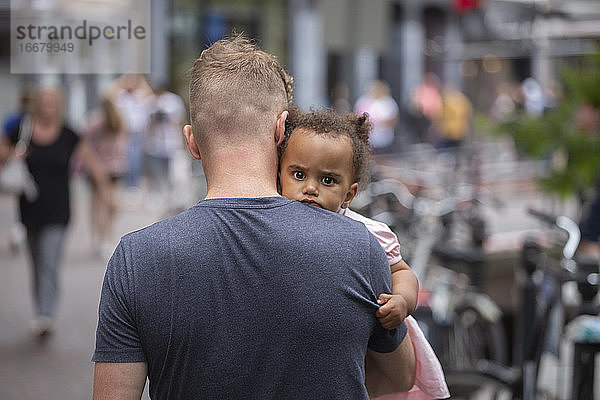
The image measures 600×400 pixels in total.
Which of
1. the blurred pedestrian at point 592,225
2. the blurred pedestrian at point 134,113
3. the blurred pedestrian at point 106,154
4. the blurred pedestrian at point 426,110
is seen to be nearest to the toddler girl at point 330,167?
the blurred pedestrian at point 592,225

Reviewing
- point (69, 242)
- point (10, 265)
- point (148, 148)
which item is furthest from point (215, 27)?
point (10, 265)

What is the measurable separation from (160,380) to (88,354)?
5145 mm

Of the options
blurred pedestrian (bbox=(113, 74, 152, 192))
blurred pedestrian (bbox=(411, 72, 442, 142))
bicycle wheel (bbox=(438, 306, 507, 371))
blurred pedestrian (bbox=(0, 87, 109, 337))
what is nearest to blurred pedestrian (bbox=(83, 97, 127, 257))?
blurred pedestrian (bbox=(0, 87, 109, 337))

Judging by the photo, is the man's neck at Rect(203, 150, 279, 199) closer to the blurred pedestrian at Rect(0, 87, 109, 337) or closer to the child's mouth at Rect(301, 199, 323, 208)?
the child's mouth at Rect(301, 199, 323, 208)

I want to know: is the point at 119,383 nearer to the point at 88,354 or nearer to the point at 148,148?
the point at 88,354

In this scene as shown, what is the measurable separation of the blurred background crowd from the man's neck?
0.48 metres

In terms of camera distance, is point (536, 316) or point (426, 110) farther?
point (426, 110)

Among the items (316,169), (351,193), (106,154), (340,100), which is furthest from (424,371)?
(340,100)

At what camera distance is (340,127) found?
2.23 metres

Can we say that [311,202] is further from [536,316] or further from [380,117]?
[380,117]

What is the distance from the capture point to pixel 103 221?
10.7 metres

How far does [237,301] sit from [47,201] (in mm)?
5587

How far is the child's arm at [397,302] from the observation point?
201 centimetres

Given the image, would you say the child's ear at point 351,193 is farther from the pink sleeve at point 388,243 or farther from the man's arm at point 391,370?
the man's arm at point 391,370
